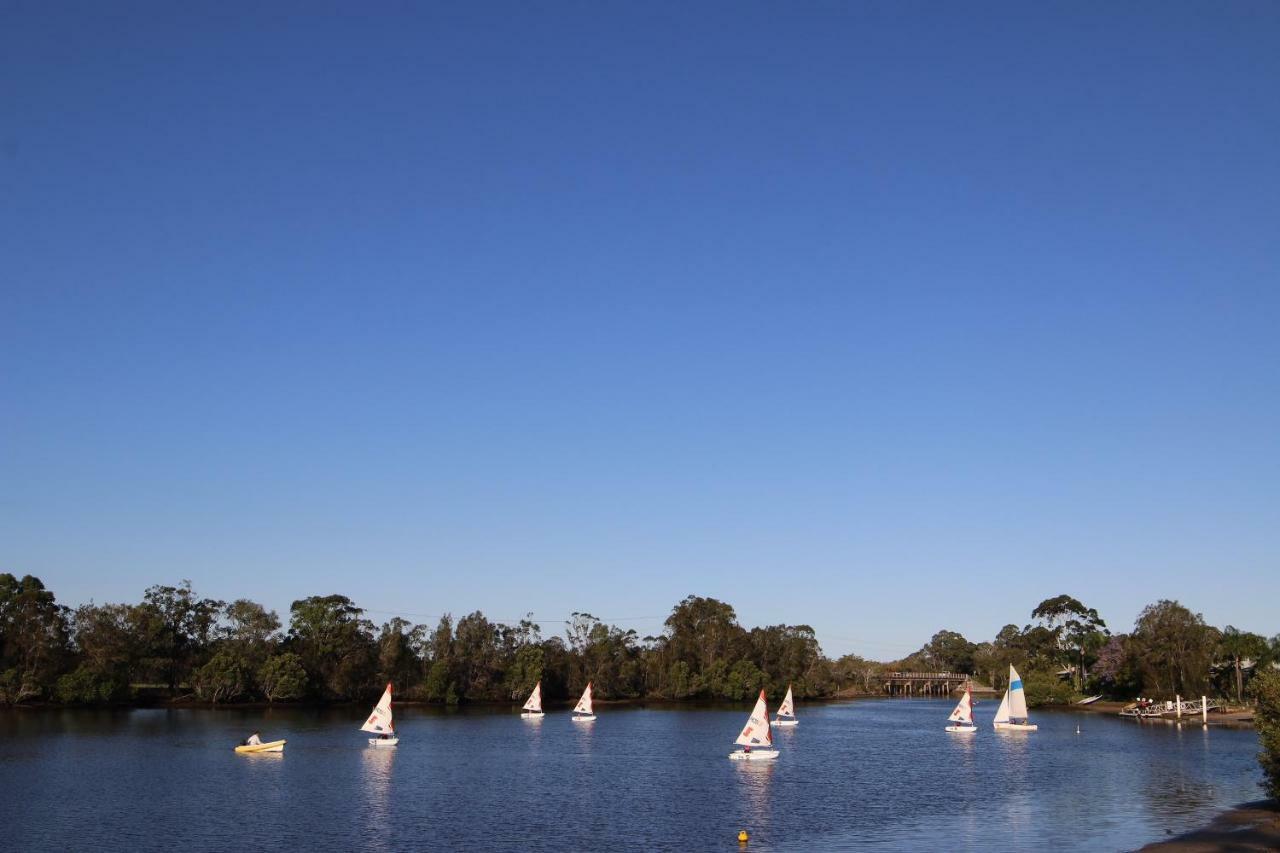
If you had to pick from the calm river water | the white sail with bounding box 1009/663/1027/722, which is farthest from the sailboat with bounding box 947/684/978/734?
the calm river water

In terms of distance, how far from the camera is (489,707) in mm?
153500

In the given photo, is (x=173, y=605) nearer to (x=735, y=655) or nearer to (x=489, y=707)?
(x=489, y=707)

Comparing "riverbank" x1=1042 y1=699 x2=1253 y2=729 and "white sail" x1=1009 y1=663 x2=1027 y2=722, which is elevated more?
"white sail" x1=1009 y1=663 x2=1027 y2=722

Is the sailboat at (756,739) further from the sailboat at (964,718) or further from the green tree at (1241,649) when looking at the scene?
the green tree at (1241,649)

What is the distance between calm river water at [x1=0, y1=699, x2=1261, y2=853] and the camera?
44.3m

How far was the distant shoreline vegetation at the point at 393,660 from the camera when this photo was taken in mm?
121938

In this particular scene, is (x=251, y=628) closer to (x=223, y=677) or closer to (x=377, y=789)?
(x=223, y=677)

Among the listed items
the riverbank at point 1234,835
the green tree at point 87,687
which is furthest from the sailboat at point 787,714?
the green tree at point 87,687

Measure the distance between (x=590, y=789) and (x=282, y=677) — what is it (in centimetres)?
8530

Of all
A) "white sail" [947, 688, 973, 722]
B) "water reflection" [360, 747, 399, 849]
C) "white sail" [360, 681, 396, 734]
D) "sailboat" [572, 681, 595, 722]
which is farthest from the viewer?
"sailboat" [572, 681, 595, 722]

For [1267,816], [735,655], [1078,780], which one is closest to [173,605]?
[735,655]

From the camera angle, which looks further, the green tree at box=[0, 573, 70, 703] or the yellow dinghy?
the green tree at box=[0, 573, 70, 703]

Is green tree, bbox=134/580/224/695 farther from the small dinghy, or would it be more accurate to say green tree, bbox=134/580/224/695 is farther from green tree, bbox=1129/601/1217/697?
green tree, bbox=1129/601/1217/697

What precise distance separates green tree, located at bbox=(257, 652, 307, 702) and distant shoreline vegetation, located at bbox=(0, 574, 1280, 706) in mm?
183
